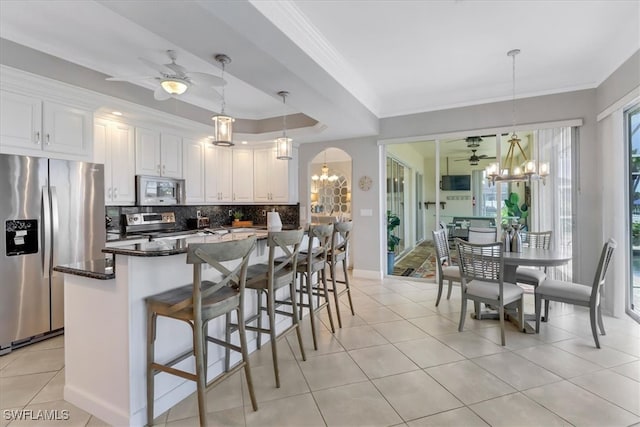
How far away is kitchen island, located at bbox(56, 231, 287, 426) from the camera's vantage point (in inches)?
69.1

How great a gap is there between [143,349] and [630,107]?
16.6 ft

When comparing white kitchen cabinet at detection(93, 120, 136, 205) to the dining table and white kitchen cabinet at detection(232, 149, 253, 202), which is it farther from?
the dining table

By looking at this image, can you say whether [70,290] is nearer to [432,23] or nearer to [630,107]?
[432,23]

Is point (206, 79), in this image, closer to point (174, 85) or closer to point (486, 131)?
point (174, 85)

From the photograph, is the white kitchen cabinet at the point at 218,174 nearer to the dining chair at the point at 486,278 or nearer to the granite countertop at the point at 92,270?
the granite countertop at the point at 92,270

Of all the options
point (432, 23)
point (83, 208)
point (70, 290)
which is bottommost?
point (70, 290)

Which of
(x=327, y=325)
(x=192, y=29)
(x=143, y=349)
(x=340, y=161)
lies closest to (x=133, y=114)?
(x=192, y=29)

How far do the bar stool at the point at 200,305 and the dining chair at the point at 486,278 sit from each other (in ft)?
7.45

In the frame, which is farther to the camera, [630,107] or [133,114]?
[133,114]

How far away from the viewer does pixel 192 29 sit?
206 cm

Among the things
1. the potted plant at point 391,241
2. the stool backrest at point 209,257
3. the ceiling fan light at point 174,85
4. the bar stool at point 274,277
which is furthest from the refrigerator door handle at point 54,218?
the potted plant at point 391,241

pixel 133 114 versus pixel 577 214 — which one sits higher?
pixel 133 114

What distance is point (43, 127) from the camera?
293cm

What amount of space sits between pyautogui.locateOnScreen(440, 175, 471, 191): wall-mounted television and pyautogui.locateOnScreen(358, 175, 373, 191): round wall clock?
1.28m
